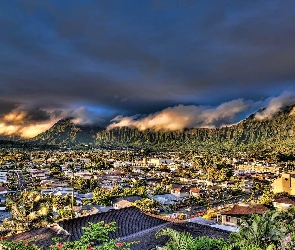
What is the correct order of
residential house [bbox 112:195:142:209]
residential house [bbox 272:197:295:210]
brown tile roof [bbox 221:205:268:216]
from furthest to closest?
residential house [bbox 112:195:142:209] → residential house [bbox 272:197:295:210] → brown tile roof [bbox 221:205:268:216]

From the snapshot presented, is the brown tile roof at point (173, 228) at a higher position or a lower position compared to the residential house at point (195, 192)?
higher

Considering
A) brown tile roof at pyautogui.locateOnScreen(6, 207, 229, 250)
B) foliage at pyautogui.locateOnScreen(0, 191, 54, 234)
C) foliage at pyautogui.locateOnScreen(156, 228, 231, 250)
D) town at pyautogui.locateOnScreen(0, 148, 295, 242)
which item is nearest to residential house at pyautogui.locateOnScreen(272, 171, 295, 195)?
town at pyautogui.locateOnScreen(0, 148, 295, 242)

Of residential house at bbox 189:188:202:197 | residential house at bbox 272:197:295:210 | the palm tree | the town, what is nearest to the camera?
the palm tree

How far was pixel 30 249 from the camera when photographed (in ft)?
25.1

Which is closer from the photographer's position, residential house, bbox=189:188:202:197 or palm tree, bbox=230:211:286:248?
palm tree, bbox=230:211:286:248

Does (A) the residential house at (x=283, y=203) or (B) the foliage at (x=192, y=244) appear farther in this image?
(A) the residential house at (x=283, y=203)

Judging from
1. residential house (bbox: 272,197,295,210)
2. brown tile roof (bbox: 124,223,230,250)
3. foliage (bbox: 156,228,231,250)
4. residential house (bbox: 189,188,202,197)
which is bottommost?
residential house (bbox: 272,197,295,210)

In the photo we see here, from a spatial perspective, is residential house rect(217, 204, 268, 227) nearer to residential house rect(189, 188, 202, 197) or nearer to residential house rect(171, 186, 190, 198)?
residential house rect(171, 186, 190, 198)

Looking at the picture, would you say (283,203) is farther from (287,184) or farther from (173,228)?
(173,228)

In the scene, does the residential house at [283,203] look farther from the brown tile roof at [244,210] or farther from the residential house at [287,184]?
the residential house at [287,184]

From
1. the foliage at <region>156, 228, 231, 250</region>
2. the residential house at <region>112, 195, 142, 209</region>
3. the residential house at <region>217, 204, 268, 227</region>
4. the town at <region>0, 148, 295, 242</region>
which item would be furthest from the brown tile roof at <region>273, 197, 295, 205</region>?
the foliage at <region>156, 228, 231, 250</region>

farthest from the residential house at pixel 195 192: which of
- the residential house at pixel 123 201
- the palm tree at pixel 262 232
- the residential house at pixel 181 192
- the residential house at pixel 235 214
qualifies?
the palm tree at pixel 262 232

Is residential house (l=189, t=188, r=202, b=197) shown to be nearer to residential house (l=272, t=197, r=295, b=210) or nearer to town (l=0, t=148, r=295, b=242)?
town (l=0, t=148, r=295, b=242)

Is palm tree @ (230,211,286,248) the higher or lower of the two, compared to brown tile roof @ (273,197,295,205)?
higher
